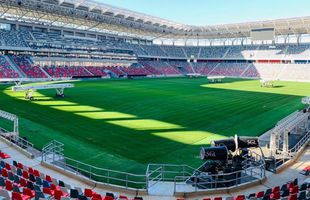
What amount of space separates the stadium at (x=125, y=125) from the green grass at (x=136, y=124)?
0.30ft

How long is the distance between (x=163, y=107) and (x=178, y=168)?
18.3m

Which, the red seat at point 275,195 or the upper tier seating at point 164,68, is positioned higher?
the upper tier seating at point 164,68

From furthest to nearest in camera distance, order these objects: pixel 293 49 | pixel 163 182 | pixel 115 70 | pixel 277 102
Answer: pixel 293 49 → pixel 115 70 → pixel 277 102 → pixel 163 182

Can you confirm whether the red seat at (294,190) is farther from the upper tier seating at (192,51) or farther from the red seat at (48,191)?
the upper tier seating at (192,51)

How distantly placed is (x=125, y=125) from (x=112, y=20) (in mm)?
58205

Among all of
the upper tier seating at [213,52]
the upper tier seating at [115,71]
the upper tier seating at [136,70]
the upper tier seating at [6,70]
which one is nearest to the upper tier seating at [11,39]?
the upper tier seating at [6,70]

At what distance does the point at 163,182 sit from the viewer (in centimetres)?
1331

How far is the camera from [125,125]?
24.6 metres

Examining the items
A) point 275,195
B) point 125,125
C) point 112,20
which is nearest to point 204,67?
point 112,20

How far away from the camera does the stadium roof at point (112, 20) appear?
63378mm

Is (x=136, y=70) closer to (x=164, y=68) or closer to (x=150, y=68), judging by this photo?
(x=150, y=68)

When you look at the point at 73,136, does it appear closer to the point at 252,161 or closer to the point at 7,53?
the point at 252,161

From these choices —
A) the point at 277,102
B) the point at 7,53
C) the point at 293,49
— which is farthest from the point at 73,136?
the point at 293,49

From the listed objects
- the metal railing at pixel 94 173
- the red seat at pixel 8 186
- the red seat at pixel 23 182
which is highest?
the red seat at pixel 8 186
